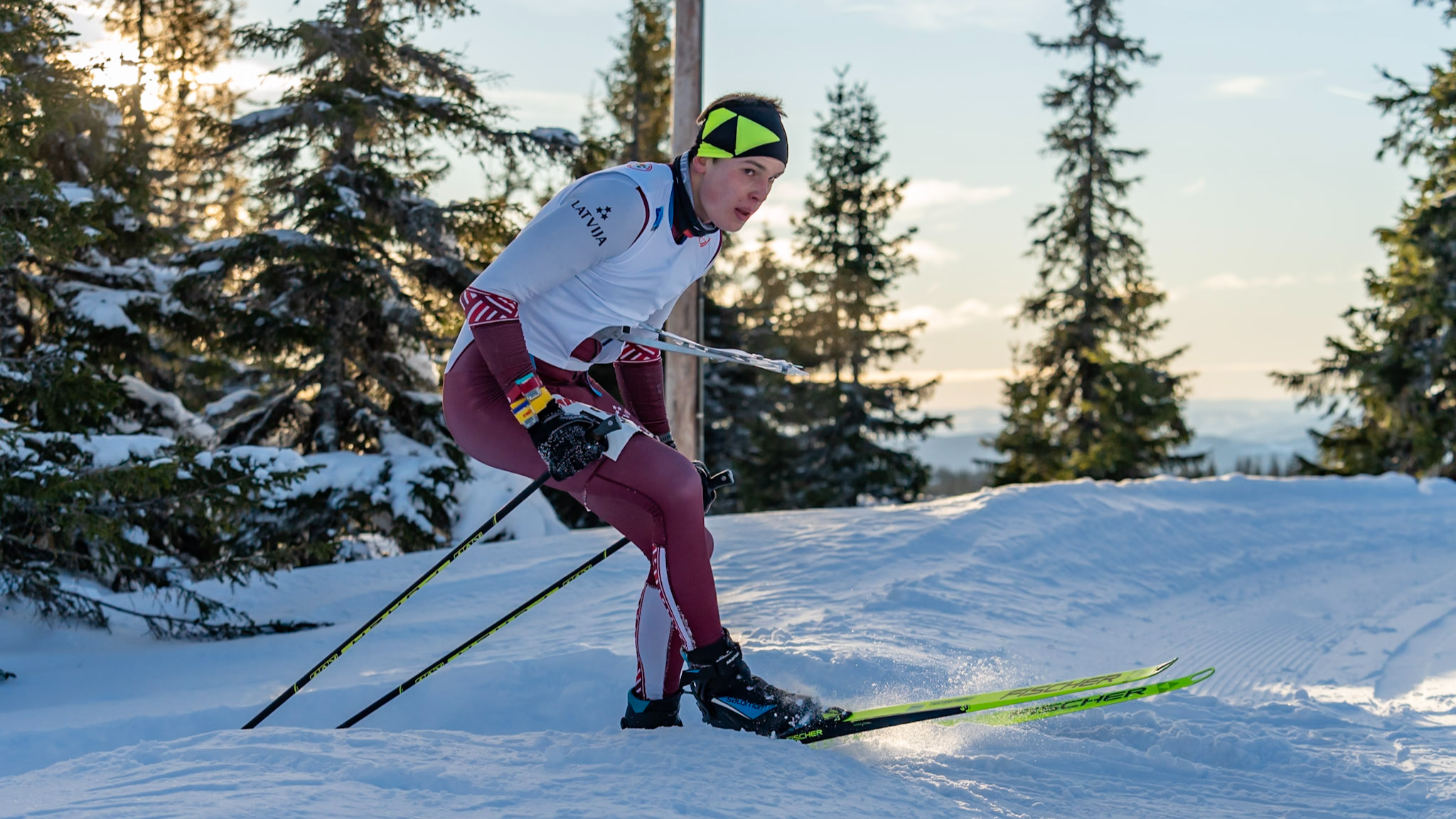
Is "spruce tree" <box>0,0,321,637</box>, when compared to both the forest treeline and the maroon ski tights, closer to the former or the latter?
the forest treeline

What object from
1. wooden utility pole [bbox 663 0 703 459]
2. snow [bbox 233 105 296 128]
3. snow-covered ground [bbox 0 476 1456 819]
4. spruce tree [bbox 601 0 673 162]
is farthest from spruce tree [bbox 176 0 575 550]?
spruce tree [bbox 601 0 673 162]

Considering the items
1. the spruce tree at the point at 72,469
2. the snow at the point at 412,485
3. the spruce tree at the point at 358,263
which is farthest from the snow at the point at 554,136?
the spruce tree at the point at 72,469

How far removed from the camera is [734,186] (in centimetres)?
318

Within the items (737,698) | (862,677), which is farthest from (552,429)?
(862,677)

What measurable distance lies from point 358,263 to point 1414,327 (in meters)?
21.0

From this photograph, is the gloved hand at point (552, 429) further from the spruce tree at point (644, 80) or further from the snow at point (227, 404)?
the spruce tree at point (644, 80)

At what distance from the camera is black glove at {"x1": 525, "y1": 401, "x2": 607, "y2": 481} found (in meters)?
2.95

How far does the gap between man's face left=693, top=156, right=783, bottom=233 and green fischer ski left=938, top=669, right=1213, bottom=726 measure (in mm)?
1869

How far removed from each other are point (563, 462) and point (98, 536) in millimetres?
4082

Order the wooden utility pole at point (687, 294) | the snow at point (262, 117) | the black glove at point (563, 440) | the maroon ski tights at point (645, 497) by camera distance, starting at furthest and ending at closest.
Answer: the snow at point (262, 117), the wooden utility pole at point (687, 294), the maroon ski tights at point (645, 497), the black glove at point (563, 440)

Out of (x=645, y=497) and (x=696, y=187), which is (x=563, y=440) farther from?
(x=696, y=187)

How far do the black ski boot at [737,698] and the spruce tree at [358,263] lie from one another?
7.64 meters

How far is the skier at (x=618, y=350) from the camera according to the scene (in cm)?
299

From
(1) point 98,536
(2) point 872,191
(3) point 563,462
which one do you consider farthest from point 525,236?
(2) point 872,191
